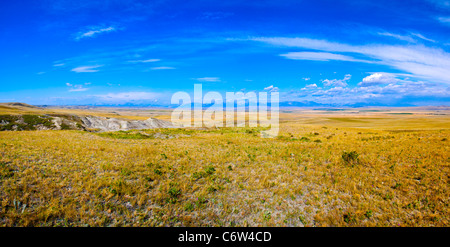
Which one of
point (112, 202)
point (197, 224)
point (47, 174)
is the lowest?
Result: point (197, 224)

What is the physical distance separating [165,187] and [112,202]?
2.60 m

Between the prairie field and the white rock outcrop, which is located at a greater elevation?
the white rock outcrop

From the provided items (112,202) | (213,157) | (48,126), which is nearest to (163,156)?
(213,157)

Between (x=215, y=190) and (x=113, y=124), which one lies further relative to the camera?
(x=113, y=124)

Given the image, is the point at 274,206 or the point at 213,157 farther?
the point at 213,157

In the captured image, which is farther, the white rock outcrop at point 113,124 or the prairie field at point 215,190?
the white rock outcrop at point 113,124

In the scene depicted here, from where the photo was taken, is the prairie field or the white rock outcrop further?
the white rock outcrop

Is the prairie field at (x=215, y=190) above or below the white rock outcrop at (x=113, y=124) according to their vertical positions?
below

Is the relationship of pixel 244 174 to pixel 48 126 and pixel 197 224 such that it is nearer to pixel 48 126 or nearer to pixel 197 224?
pixel 197 224

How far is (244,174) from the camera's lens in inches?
507

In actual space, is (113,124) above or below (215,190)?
above

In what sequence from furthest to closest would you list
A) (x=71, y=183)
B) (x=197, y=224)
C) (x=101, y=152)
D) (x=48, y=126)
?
(x=48, y=126) < (x=101, y=152) < (x=71, y=183) < (x=197, y=224)
